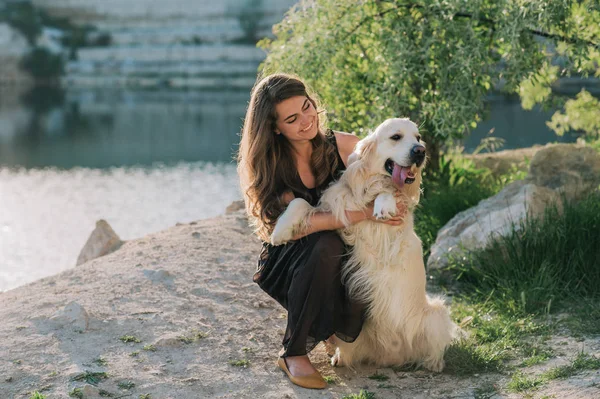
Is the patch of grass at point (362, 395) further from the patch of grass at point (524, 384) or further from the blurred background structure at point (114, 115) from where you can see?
the blurred background structure at point (114, 115)

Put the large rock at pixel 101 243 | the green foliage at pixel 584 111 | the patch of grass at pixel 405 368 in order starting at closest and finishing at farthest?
the patch of grass at pixel 405 368 → the large rock at pixel 101 243 → the green foliage at pixel 584 111

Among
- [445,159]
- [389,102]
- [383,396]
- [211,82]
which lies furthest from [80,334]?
[211,82]

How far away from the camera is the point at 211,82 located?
1416 inches

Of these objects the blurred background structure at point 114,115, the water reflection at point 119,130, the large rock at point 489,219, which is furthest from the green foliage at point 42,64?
the large rock at point 489,219

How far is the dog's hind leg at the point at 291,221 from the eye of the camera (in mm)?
3441

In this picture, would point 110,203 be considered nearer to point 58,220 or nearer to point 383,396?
point 58,220

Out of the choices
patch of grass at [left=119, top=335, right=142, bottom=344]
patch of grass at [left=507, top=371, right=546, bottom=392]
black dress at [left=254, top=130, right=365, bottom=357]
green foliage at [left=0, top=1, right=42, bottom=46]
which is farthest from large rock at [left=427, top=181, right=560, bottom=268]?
green foliage at [left=0, top=1, right=42, bottom=46]

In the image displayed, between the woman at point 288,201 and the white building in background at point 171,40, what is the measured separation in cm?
3179

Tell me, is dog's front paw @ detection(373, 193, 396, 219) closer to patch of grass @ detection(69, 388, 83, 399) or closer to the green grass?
the green grass

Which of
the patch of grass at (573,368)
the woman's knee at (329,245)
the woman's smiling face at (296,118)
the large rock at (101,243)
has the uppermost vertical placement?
the woman's smiling face at (296,118)

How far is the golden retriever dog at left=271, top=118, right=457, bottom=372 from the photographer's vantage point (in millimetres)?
3361

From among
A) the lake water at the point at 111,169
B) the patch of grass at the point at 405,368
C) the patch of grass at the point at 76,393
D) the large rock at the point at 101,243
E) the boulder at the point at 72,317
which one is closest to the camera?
the patch of grass at the point at 76,393

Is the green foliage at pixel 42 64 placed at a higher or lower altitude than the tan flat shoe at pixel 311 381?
higher

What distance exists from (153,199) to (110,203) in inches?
24.8
